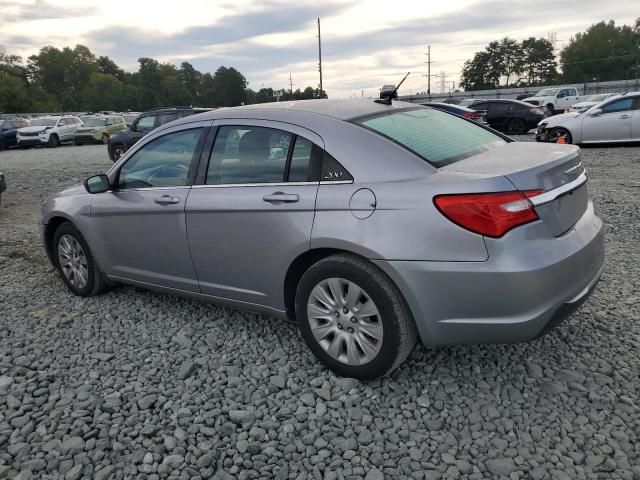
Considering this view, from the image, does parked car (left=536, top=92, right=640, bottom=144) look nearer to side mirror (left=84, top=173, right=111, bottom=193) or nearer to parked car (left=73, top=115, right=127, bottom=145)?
side mirror (left=84, top=173, right=111, bottom=193)

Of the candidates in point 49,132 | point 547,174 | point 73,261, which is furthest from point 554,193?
point 49,132

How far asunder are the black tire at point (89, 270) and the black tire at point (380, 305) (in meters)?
2.34

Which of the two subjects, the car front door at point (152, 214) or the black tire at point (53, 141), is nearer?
the car front door at point (152, 214)

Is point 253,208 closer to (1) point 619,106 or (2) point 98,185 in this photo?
(2) point 98,185

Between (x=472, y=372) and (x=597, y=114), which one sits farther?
(x=597, y=114)

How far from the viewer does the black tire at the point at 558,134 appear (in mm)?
14406

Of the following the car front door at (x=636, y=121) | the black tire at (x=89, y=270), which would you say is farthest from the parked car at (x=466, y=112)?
the black tire at (x=89, y=270)

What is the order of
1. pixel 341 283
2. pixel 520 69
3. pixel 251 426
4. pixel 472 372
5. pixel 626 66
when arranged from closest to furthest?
pixel 251 426, pixel 341 283, pixel 472 372, pixel 626 66, pixel 520 69

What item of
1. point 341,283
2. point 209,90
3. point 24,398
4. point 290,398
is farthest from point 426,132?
point 209,90

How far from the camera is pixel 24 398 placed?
10.3 feet

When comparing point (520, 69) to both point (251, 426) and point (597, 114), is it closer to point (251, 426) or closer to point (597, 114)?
point (597, 114)

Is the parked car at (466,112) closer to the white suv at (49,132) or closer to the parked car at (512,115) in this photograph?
the parked car at (512,115)

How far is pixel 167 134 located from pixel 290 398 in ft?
7.19

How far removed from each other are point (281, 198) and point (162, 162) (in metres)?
1.31
